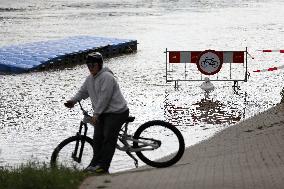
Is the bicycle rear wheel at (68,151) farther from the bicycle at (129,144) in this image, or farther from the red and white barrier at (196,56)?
the red and white barrier at (196,56)

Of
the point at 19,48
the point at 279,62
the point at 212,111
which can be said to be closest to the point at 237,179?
the point at 212,111

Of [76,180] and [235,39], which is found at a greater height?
[76,180]

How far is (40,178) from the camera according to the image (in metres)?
7.23

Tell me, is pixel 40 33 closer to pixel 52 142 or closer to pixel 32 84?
pixel 32 84

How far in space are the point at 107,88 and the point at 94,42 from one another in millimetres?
19105

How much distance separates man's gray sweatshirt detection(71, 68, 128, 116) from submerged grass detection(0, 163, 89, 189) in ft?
3.31

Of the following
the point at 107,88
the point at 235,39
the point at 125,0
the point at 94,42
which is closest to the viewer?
the point at 107,88

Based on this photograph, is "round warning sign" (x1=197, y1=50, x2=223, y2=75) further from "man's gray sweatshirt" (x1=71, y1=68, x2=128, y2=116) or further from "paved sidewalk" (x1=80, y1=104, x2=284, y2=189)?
"man's gray sweatshirt" (x1=71, y1=68, x2=128, y2=116)

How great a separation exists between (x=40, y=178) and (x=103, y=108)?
60.1 inches

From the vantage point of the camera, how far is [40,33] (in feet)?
119

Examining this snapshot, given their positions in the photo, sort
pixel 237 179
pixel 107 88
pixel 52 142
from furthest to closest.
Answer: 1. pixel 52 142
2. pixel 107 88
3. pixel 237 179

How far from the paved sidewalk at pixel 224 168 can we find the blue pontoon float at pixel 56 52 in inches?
446

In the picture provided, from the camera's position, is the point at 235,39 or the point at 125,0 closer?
the point at 235,39

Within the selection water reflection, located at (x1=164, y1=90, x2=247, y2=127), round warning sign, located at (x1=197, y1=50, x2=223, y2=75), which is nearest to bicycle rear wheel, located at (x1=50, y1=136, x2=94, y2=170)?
water reflection, located at (x1=164, y1=90, x2=247, y2=127)
